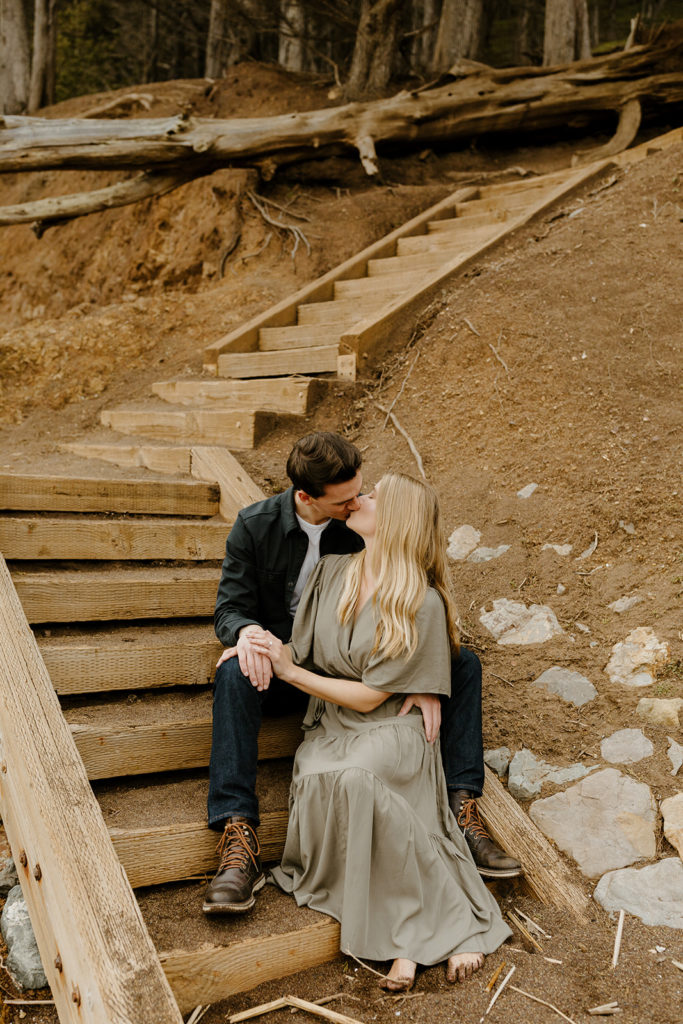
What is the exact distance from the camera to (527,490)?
425 cm

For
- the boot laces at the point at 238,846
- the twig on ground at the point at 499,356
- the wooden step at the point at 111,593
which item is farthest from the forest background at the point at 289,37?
the boot laces at the point at 238,846

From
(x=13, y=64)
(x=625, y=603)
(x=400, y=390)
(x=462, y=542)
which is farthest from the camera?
(x=13, y=64)

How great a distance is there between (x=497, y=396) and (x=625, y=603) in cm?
170

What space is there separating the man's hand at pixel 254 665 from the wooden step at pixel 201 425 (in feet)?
8.32

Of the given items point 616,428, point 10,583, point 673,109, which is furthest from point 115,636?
point 673,109

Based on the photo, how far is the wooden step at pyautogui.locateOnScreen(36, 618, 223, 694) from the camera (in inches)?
124

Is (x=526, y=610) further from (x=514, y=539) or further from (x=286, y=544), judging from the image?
(x=286, y=544)

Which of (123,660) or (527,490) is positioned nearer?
(123,660)

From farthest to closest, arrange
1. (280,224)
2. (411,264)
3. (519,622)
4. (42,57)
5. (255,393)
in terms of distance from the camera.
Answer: (42,57), (280,224), (411,264), (255,393), (519,622)

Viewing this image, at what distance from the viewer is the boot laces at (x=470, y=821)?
111 inches

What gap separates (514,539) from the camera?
4.04 meters

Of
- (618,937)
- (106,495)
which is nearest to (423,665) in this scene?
(618,937)

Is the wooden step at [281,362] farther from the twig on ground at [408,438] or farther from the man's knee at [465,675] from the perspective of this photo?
the man's knee at [465,675]

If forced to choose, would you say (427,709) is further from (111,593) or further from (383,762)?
(111,593)
